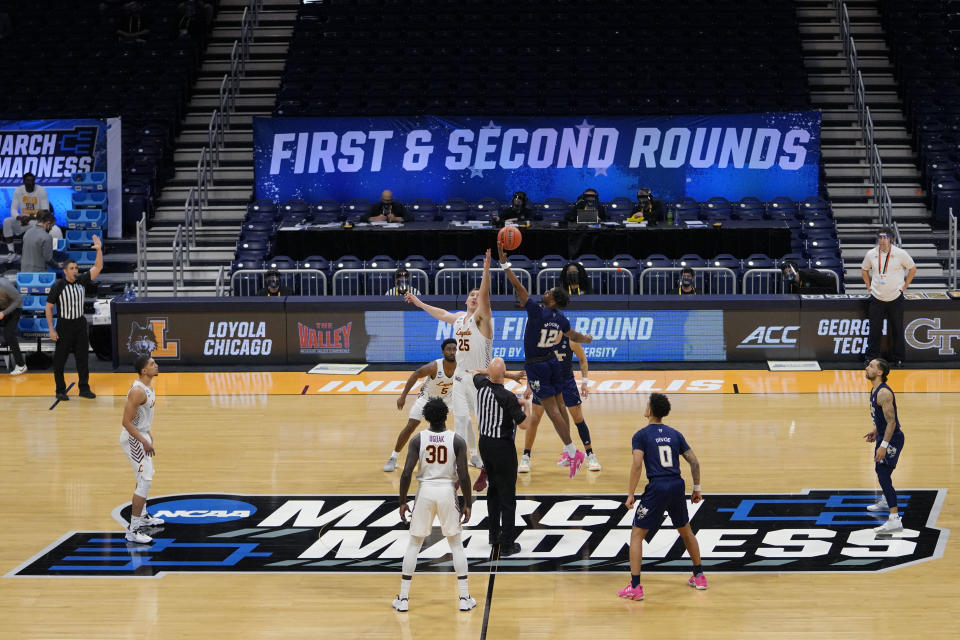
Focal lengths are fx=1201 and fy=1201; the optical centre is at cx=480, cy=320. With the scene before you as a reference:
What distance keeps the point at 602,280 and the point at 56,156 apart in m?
12.3

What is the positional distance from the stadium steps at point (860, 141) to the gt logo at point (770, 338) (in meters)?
3.78

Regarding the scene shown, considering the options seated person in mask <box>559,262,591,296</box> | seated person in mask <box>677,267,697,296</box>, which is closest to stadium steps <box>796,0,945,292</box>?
seated person in mask <box>677,267,697,296</box>

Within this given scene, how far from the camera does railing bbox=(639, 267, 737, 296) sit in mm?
21453

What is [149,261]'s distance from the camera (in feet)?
81.7

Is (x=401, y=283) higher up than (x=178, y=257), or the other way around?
(x=178, y=257)

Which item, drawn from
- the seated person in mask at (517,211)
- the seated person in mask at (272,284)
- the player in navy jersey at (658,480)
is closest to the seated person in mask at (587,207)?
the seated person in mask at (517,211)

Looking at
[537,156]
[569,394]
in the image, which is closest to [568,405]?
[569,394]

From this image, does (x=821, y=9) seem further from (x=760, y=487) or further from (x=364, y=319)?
(x=760, y=487)

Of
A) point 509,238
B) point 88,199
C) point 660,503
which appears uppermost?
point 88,199

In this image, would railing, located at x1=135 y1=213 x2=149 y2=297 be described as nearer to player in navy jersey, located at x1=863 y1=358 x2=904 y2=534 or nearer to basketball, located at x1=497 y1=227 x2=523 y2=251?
basketball, located at x1=497 y1=227 x2=523 y2=251

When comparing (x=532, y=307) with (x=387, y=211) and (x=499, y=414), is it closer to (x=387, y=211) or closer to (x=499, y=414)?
(x=499, y=414)

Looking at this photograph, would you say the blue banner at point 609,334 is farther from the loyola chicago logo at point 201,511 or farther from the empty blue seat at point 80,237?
the loyola chicago logo at point 201,511

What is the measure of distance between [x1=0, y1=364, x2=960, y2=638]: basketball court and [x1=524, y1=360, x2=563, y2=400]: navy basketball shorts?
3.37 ft

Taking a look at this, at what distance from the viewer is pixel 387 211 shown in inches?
963
